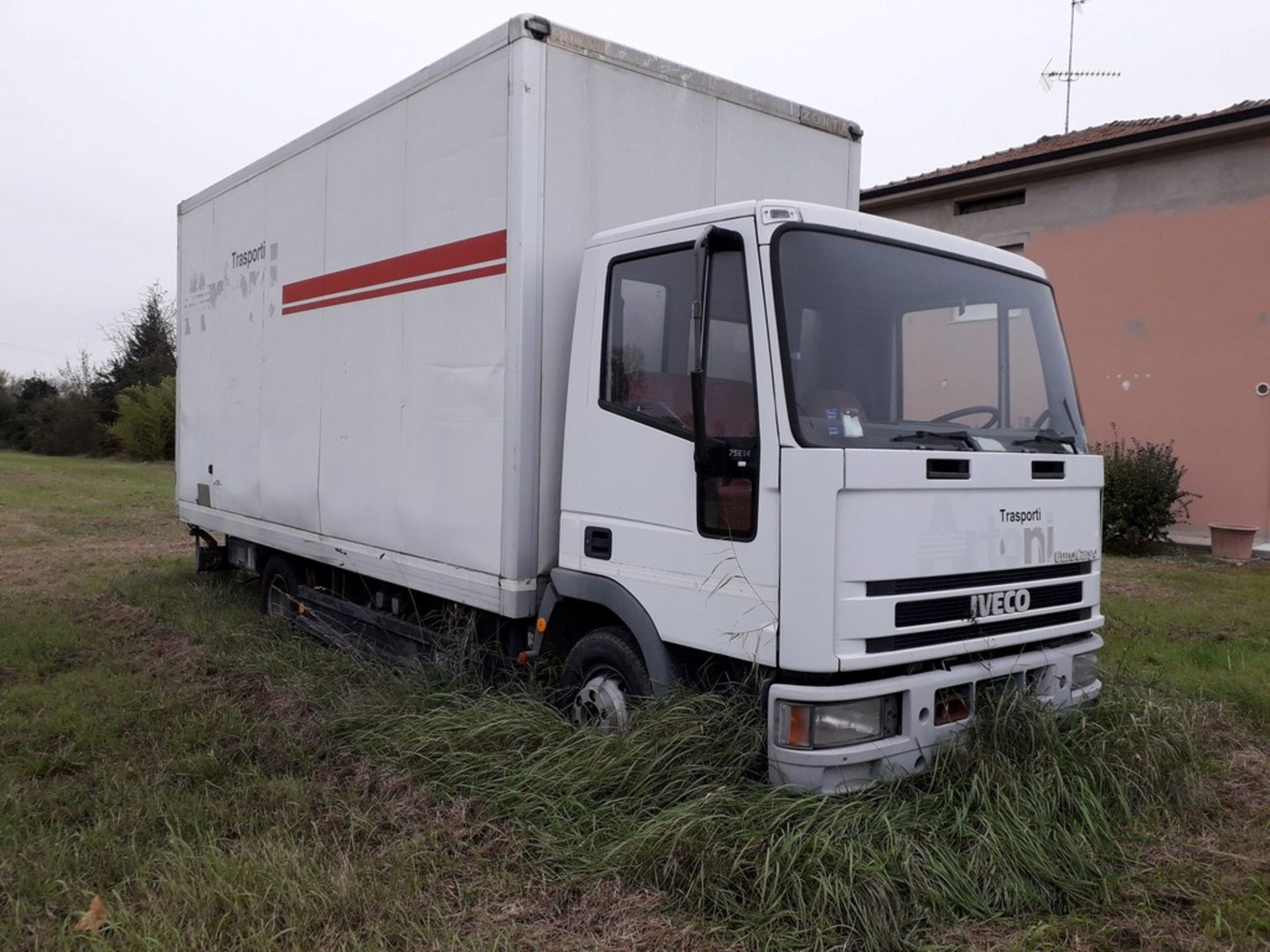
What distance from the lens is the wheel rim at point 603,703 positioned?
4.39 metres

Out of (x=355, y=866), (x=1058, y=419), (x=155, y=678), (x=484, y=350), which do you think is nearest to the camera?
(x=355, y=866)

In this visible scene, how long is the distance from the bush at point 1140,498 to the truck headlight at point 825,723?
948 centimetres

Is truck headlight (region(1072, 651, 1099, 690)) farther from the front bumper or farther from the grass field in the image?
the front bumper

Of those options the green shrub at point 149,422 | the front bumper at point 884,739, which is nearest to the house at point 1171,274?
the front bumper at point 884,739

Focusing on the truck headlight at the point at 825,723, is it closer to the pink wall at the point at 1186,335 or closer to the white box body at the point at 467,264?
the white box body at the point at 467,264

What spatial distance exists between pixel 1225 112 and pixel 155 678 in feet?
42.9

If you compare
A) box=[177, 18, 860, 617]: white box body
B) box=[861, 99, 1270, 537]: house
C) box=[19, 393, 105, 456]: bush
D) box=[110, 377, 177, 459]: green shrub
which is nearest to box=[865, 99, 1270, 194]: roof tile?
box=[861, 99, 1270, 537]: house

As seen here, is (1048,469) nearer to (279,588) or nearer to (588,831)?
(588,831)

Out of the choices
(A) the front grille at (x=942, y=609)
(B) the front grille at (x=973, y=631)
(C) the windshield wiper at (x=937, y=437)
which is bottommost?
(B) the front grille at (x=973, y=631)

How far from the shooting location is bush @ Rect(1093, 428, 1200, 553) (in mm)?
12234

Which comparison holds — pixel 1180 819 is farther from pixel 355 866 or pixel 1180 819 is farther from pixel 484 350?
pixel 484 350

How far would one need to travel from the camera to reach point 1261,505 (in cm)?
1263

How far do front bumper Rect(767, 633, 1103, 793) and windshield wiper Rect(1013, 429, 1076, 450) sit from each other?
89 cm

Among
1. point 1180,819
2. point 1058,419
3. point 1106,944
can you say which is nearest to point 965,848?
point 1106,944
